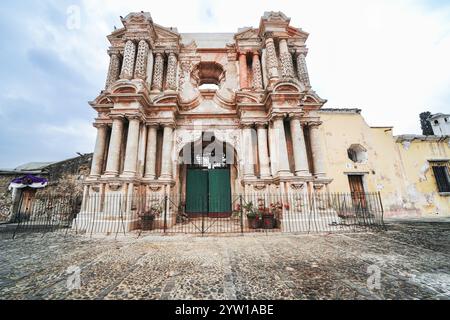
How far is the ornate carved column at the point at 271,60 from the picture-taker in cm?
1097

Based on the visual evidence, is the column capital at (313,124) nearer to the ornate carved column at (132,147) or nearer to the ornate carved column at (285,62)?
the ornate carved column at (285,62)

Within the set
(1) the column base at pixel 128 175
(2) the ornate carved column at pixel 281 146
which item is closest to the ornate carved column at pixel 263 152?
(2) the ornate carved column at pixel 281 146

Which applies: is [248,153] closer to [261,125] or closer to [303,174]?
[261,125]

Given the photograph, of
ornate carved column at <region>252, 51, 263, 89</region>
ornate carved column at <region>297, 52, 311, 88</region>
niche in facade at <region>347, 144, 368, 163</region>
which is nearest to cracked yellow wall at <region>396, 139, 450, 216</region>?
niche in facade at <region>347, 144, 368, 163</region>

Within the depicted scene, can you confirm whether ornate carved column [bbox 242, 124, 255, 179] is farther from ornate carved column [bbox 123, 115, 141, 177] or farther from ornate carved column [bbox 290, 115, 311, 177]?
ornate carved column [bbox 123, 115, 141, 177]

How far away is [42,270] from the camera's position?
3.63 metres

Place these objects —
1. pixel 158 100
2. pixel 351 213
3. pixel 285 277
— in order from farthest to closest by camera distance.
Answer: pixel 351 213, pixel 158 100, pixel 285 277

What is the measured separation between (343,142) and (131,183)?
1470cm

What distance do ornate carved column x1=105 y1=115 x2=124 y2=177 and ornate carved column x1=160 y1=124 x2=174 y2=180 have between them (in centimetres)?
217

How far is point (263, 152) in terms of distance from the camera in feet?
33.5

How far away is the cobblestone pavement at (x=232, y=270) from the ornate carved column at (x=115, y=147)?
3.92 m

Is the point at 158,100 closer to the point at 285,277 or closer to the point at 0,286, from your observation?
the point at 0,286
